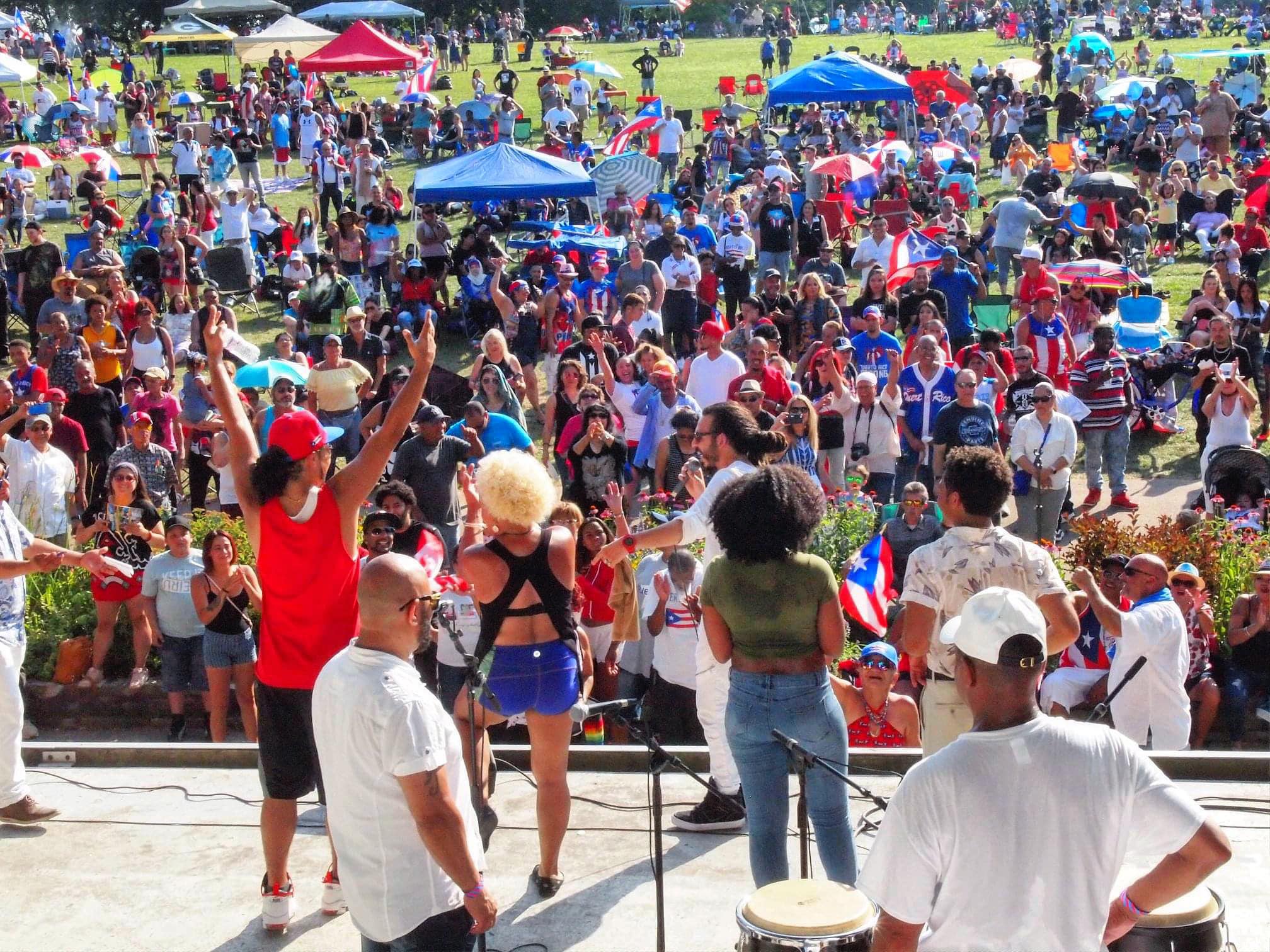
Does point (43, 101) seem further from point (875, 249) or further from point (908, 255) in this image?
point (908, 255)

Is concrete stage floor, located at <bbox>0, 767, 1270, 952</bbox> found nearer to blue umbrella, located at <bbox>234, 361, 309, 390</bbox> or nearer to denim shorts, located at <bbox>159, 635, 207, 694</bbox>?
denim shorts, located at <bbox>159, 635, 207, 694</bbox>

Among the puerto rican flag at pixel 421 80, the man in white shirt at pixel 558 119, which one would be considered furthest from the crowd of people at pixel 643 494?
the man in white shirt at pixel 558 119

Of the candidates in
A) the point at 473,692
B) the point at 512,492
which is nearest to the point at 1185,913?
the point at 473,692

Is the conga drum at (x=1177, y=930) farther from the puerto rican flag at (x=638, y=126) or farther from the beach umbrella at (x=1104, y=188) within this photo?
the puerto rican flag at (x=638, y=126)

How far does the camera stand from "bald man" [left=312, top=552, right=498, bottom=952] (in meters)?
3.78

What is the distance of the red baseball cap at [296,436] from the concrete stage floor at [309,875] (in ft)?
5.27

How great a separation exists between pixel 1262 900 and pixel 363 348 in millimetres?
10089

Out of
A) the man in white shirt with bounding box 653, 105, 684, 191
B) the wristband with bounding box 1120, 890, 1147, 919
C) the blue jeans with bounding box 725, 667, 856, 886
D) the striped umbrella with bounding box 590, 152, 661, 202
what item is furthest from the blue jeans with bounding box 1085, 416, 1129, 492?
the man in white shirt with bounding box 653, 105, 684, 191

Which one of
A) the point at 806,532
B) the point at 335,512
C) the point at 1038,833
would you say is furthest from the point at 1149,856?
the point at 335,512

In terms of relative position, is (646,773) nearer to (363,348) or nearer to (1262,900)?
(1262,900)

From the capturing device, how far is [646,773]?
654 centimetres

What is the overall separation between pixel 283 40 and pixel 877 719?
3138cm

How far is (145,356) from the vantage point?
1452cm

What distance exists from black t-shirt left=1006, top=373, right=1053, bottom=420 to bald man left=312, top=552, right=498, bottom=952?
8.36 m
